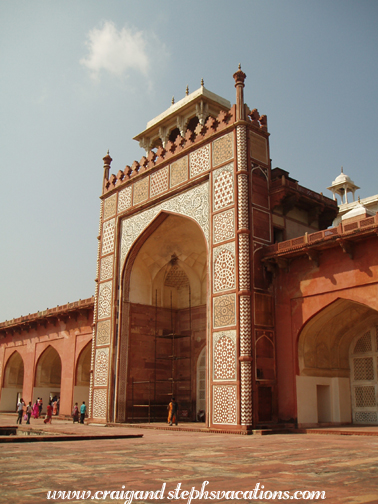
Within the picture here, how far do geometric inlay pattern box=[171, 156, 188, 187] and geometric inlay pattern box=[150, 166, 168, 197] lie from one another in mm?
331

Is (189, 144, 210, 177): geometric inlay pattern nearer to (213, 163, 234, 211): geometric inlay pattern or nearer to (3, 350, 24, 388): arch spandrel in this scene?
(213, 163, 234, 211): geometric inlay pattern

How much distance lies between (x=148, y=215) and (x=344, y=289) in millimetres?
6792

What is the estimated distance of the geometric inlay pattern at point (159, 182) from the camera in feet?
49.5

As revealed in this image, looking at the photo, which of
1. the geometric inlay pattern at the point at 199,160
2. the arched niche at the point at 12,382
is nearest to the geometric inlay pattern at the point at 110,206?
the geometric inlay pattern at the point at 199,160

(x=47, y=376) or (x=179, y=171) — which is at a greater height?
(x=179, y=171)

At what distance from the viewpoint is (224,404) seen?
11297 mm

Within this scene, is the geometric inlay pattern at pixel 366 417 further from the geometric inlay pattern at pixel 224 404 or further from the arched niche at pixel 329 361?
the geometric inlay pattern at pixel 224 404

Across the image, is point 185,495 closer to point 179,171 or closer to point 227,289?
point 227,289

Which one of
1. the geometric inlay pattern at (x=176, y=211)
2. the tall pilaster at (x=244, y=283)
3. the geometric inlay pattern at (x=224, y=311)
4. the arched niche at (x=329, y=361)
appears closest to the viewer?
the tall pilaster at (x=244, y=283)

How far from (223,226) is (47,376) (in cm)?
1341

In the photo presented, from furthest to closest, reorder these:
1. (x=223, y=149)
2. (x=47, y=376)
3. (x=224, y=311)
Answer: (x=47, y=376)
(x=223, y=149)
(x=224, y=311)

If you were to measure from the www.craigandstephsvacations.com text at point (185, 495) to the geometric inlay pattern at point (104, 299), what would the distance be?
12.5 meters

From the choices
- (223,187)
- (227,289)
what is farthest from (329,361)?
(223,187)

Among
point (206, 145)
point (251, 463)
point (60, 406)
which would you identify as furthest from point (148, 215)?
point (251, 463)
